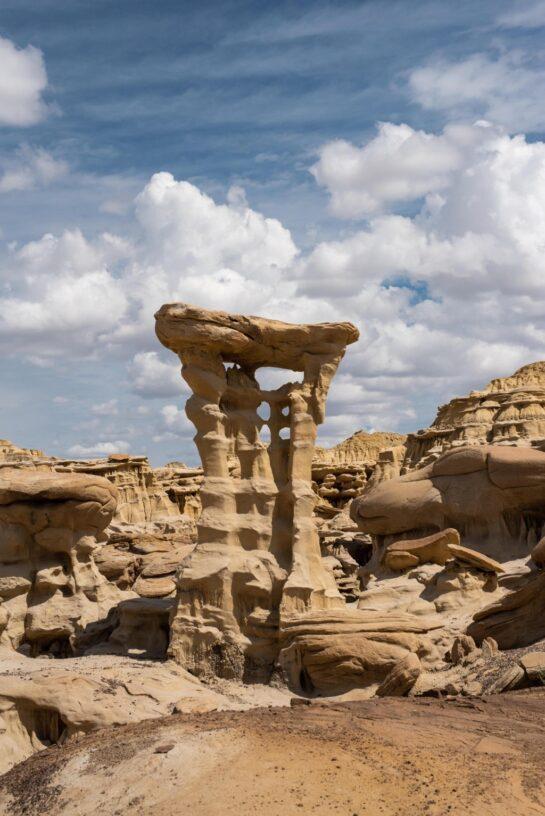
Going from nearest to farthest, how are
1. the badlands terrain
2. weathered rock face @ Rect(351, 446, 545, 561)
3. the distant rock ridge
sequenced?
the badlands terrain, weathered rock face @ Rect(351, 446, 545, 561), the distant rock ridge

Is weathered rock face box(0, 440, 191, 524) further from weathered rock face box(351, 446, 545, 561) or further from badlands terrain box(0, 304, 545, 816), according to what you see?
weathered rock face box(351, 446, 545, 561)

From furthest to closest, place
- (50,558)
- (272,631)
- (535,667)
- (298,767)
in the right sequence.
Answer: (50,558) < (272,631) < (535,667) < (298,767)

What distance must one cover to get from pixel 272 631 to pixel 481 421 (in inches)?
1108

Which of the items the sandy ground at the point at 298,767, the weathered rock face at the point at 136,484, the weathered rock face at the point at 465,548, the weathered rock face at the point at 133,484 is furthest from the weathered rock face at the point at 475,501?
the weathered rock face at the point at 133,484

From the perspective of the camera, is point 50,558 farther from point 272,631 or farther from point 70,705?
point 70,705

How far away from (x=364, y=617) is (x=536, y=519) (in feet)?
22.2

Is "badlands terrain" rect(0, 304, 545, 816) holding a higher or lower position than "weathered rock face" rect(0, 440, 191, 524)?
lower

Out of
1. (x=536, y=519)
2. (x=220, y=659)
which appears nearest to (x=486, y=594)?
(x=536, y=519)

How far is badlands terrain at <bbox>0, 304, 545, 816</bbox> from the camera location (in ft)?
21.6

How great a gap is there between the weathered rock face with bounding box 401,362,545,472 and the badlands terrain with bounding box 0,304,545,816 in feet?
44.8

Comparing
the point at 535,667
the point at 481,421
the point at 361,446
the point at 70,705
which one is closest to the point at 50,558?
the point at 70,705

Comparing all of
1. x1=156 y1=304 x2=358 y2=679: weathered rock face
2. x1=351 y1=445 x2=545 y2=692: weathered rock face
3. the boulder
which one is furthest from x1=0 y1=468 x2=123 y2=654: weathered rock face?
the boulder

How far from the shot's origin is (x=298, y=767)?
21.5 ft

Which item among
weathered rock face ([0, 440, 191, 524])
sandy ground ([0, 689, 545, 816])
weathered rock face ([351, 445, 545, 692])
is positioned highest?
weathered rock face ([0, 440, 191, 524])
